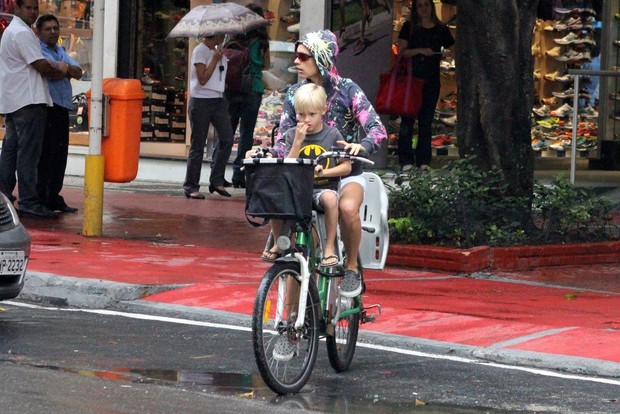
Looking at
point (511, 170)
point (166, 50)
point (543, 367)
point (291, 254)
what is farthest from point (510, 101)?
point (166, 50)

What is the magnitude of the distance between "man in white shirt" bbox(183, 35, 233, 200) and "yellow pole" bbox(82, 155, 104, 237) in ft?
12.5

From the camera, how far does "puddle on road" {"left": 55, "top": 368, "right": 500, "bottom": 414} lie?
7246 millimetres

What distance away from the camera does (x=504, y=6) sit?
1312cm

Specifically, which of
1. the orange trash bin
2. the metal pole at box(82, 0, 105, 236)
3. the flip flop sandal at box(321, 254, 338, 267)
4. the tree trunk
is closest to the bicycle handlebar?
the flip flop sandal at box(321, 254, 338, 267)

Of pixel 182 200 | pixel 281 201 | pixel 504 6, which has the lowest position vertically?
pixel 182 200

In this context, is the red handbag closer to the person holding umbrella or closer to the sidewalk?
the person holding umbrella

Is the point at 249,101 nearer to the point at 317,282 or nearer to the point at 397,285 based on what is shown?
the point at 397,285

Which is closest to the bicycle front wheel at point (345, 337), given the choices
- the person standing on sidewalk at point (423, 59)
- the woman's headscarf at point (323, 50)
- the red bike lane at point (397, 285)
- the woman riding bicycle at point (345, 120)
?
the woman riding bicycle at point (345, 120)

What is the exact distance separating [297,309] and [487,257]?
5037 millimetres

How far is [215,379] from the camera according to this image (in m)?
7.83

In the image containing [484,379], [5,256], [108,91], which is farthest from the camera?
[108,91]

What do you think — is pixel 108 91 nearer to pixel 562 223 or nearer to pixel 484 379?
pixel 562 223

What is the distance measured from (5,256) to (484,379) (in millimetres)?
3184

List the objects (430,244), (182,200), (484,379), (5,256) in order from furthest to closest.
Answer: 1. (182,200)
2. (430,244)
3. (5,256)
4. (484,379)
